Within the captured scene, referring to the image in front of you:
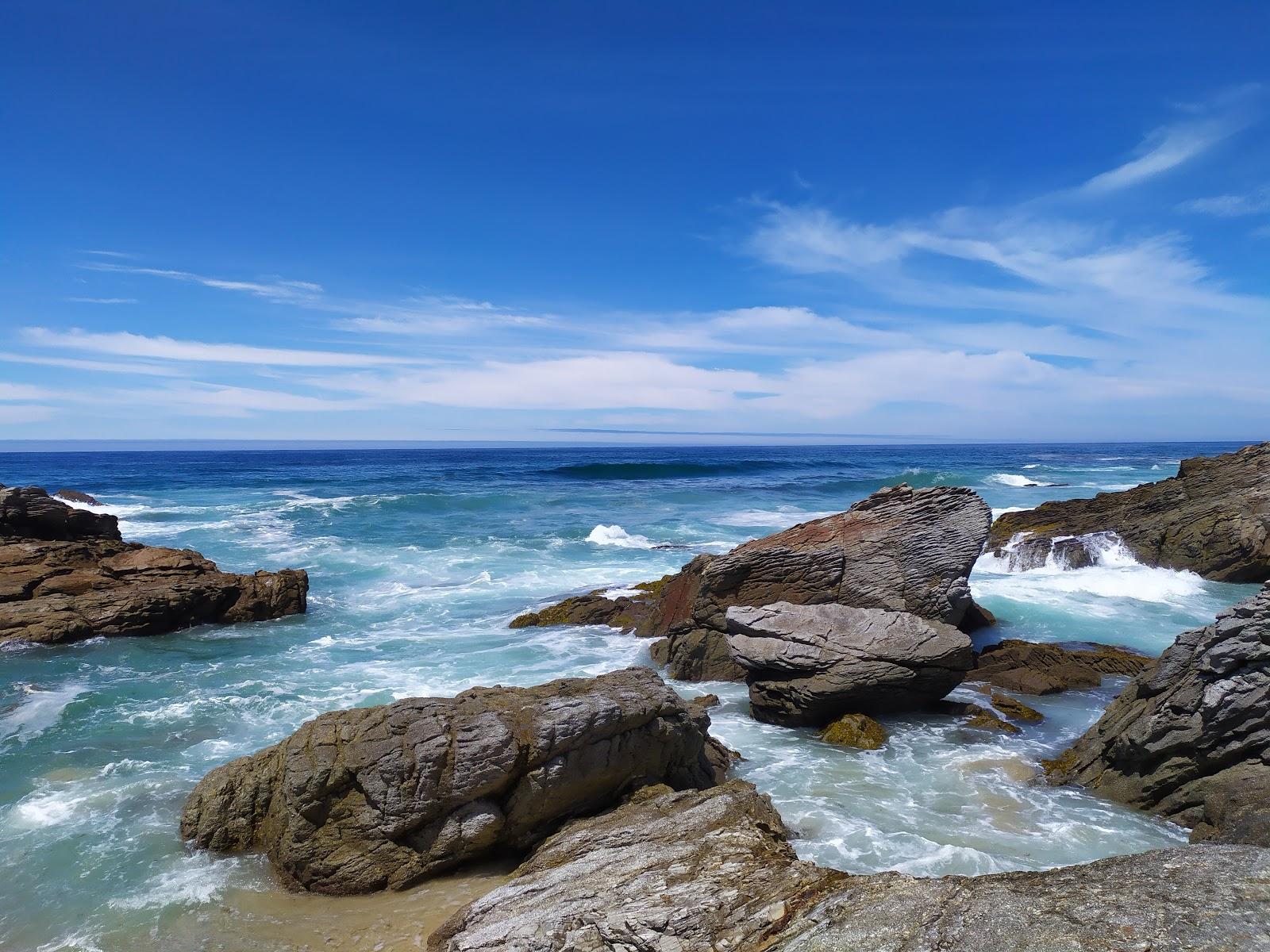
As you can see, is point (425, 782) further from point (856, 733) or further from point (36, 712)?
point (36, 712)

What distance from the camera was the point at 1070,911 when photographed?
3602mm

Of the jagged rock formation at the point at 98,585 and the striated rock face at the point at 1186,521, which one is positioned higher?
the striated rock face at the point at 1186,521

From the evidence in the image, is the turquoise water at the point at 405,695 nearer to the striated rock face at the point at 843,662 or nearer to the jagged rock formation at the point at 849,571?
the striated rock face at the point at 843,662

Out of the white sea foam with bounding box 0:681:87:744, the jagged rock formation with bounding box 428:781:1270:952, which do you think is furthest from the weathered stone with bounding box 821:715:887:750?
the white sea foam with bounding box 0:681:87:744

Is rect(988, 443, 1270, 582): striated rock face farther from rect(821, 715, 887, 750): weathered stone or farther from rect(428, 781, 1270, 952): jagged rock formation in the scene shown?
rect(428, 781, 1270, 952): jagged rock formation

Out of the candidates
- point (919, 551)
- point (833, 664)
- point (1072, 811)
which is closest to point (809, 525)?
point (919, 551)

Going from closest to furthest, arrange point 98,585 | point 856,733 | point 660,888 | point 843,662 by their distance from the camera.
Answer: point 660,888
point 856,733
point 843,662
point 98,585

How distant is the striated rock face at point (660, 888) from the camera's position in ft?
14.4

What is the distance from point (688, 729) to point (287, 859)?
167 inches

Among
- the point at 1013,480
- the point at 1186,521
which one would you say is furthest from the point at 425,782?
the point at 1013,480

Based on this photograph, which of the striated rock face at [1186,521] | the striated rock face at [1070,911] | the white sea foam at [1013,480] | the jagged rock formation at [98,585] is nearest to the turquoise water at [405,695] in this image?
the jagged rock formation at [98,585]

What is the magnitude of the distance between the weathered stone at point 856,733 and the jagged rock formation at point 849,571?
9.61ft

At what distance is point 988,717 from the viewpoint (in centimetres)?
1142

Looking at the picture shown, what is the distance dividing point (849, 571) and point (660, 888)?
10.2 meters
